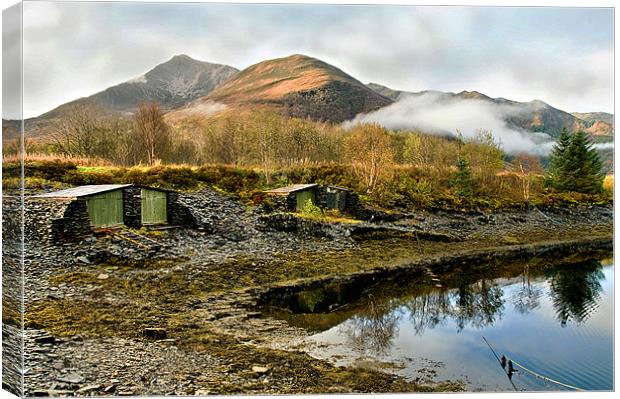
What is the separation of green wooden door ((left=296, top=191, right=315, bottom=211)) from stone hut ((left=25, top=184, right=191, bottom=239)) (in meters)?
1.27

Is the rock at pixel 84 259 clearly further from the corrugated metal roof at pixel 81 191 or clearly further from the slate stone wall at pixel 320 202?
the slate stone wall at pixel 320 202

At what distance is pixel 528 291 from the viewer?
257 inches

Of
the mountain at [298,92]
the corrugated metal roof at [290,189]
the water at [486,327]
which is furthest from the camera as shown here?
the corrugated metal roof at [290,189]

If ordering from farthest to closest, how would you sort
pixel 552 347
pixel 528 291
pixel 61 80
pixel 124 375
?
pixel 528 291
pixel 552 347
pixel 61 80
pixel 124 375

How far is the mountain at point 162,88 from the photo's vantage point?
19.3 ft

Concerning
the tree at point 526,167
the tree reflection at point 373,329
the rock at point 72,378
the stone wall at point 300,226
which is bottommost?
the rock at point 72,378

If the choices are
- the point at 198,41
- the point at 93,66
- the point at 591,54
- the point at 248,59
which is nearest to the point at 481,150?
the point at 591,54

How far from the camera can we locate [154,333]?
18.0 feet

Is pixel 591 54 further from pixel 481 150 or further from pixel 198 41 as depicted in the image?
pixel 198 41

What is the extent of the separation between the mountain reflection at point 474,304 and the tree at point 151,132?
8.98 ft

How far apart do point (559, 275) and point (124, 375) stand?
4.86 meters

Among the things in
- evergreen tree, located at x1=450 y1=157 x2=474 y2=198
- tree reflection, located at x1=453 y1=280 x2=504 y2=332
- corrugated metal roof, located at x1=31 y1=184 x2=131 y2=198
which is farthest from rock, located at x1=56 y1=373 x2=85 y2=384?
evergreen tree, located at x1=450 y1=157 x2=474 y2=198

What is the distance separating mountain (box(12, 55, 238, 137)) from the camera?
5891 mm

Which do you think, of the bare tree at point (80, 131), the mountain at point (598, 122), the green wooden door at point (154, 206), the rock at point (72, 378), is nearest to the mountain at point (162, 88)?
the bare tree at point (80, 131)
